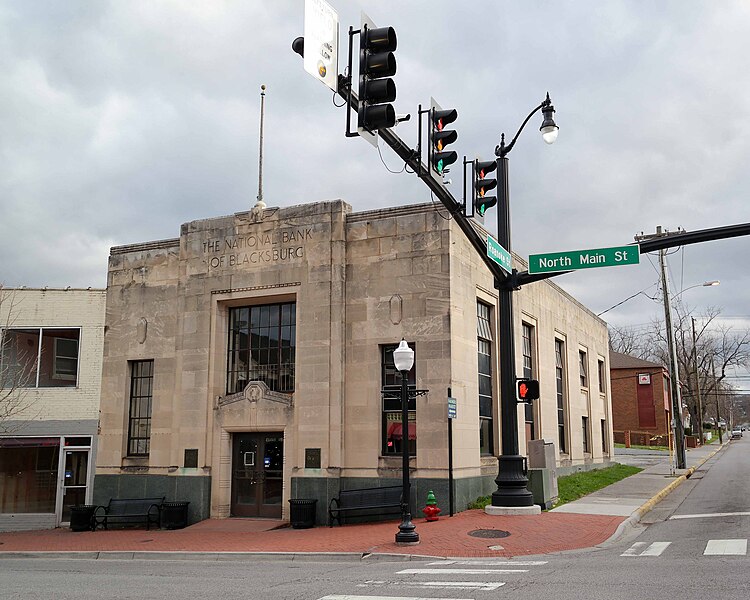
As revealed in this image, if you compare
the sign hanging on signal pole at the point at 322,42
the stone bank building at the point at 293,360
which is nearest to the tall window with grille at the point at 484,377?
the stone bank building at the point at 293,360

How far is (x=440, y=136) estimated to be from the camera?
11875 mm

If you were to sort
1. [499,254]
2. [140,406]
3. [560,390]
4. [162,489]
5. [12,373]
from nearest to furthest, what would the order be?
[499,254], [162,489], [140,406], [12,373], [560,390]

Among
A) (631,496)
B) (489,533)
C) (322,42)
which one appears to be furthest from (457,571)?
(631,496)

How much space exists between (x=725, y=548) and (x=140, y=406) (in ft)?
54.0

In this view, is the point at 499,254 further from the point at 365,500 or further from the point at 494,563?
the point at 365,500

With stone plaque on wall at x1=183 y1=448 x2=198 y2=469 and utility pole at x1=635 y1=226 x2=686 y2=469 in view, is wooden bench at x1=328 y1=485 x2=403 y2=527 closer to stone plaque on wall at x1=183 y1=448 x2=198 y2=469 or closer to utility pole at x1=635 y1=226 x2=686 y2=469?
stone plaque on wall at x1=183 y1=448 x2=198 y2=469

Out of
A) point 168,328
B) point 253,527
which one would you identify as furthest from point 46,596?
point 168,328

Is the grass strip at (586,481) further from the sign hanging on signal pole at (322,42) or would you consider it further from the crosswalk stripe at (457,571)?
the sign hanging on signal pole at (322,42)

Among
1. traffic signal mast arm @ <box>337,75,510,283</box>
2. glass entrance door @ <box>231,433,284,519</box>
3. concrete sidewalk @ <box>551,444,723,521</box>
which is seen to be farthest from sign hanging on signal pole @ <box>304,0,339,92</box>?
glass entrance door @ <box>231,433,284,519</box>

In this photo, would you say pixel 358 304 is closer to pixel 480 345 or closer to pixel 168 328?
pixel 480 345

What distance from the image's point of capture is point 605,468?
3328 centimetres

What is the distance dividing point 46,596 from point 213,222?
13.7 meters

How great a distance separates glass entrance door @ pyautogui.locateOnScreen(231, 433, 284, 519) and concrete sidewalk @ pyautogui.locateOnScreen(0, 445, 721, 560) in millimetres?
601

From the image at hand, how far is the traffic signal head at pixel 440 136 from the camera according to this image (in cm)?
1183
